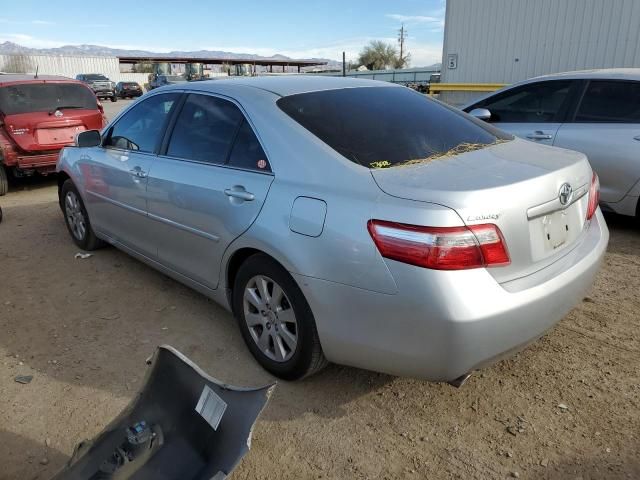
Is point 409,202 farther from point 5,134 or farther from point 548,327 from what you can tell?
point 5,134

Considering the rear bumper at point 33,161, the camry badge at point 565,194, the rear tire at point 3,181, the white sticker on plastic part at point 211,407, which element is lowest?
the rear tire at point 3,181

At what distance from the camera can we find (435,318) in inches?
80.9

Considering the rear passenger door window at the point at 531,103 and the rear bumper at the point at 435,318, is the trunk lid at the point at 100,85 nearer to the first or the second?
the rear passenger door window at the point at 531,103

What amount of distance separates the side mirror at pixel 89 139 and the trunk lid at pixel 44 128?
3421 mm

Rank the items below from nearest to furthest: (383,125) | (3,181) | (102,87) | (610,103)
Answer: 1. (383,125)
2. (610,103)
3. (3,181)
4. (102,87)

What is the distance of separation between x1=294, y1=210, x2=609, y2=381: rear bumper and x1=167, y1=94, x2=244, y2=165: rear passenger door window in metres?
1.17

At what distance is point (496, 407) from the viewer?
2584mm

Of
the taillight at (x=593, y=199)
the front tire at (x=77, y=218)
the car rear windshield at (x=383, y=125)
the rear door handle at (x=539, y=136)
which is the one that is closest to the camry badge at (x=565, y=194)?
the taillight at (x=593, y=199)

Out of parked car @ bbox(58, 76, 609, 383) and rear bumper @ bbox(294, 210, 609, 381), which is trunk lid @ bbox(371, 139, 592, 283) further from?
rear bumper @ bbox(294, 210, 609, 381)

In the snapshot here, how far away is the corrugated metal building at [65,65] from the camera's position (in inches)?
2048

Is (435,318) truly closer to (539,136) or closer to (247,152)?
(247,152)

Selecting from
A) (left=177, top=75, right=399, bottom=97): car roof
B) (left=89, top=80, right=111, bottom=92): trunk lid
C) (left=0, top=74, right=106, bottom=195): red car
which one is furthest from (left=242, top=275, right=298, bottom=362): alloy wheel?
(left=89, top=80, right=111, bottom=92): trunk lid

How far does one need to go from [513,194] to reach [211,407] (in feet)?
5.03

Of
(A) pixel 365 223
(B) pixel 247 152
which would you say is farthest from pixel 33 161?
(A) pixel 365 223
